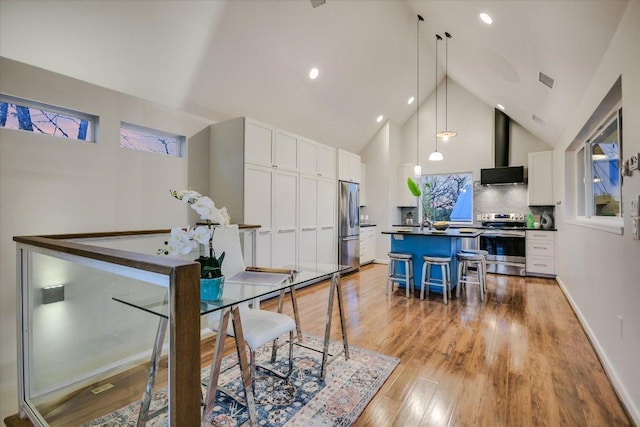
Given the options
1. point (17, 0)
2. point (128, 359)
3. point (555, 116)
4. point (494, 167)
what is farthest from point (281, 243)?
point (494, 167)

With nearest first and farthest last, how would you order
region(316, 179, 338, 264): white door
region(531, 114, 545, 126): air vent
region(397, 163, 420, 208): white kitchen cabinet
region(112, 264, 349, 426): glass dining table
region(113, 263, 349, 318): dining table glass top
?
region(113, 263, 349, 318): dining table glass top < region(112, 264, 349, 426): glass dining table < region(531, 114, 545, 126): air vent < region(316, 179, 338, 264): white door < region(397, 163, 420, 208): white kitchen cabinet

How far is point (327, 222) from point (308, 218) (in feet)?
1.88

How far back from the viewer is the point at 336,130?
6.30m

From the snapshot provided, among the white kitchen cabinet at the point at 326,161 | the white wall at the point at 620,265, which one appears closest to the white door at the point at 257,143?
the white kitchen cabinet at the point at 326,161

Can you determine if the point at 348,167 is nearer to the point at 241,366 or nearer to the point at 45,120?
the point at 45,120

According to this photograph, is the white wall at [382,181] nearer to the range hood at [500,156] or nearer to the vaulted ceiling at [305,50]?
the vaulted ceiling at [305,50]

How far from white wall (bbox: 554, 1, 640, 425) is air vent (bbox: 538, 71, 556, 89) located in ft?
1.26

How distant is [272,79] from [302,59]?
512 mm

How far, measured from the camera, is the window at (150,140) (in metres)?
3.44

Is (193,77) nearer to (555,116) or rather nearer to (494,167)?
(555,116)

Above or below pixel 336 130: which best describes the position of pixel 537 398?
below

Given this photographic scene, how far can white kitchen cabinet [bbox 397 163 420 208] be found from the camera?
7328mm

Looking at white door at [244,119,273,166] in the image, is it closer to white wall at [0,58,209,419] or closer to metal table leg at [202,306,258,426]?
white wall at [0,58,209,419]

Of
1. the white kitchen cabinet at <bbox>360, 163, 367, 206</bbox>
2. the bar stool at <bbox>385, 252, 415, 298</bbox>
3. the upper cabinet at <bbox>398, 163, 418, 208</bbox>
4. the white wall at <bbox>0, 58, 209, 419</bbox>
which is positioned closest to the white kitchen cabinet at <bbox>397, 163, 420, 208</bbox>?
the upper cabinet at <bbox>398, 163, 418, 208</bbox>
